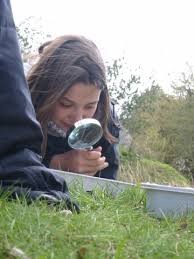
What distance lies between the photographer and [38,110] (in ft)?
9.53

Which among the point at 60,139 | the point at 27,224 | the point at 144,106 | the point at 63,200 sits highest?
the point at 27,224

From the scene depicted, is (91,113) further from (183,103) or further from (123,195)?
(183,103)

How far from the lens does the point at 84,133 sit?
105 inches

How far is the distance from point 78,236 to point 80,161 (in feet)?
5.24

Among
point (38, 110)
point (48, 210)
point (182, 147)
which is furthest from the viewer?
point (182, 147)

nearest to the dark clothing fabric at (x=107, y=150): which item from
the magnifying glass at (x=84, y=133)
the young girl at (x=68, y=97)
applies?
the young girl at (x=68, y=97)

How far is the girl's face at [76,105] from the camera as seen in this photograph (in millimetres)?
2848

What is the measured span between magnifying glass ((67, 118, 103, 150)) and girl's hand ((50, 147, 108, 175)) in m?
0.04

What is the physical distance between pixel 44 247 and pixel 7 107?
1.99 ft

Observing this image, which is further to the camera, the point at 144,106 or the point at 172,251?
the point at 144,106

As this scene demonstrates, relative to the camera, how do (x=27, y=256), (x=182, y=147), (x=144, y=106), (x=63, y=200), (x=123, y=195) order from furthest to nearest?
1. (x=182, y=147)
2. (x=144, y=106)
3. (x=123, y=195)
4. (x=63, y=200)
5. (x=27, y=256)

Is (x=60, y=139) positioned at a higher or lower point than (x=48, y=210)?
lower

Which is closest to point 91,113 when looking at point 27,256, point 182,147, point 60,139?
point 60,139

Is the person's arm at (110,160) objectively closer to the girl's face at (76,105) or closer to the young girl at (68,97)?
the young girl at (68,97)
